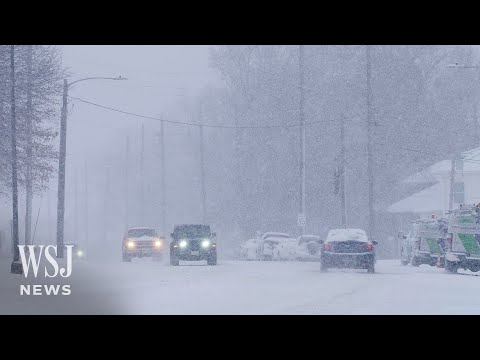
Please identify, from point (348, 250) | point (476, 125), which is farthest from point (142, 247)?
point (476, 125)

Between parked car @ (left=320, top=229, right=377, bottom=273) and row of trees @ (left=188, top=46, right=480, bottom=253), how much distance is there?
39.4 meters

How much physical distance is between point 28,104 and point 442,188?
35322mm

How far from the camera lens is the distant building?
69062 mm

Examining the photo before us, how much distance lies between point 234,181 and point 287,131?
11315mm

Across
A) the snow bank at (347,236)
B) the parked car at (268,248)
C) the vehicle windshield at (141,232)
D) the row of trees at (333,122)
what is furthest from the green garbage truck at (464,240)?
the row of trees at (333,122)

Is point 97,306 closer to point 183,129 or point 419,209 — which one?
point 419,209

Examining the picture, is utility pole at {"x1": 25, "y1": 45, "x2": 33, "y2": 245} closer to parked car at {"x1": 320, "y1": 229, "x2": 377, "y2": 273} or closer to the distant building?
parked car at {"x1": 320, "y1": 229, "x2": 377, "y2": 273}

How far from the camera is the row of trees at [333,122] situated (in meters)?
83.4

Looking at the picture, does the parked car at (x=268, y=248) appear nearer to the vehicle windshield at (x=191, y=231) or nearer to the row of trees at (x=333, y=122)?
the vehicle windshield at (x=191, y=231)

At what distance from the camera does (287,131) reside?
86812 millimetres

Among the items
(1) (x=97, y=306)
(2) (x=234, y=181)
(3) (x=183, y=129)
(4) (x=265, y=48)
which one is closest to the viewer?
(1) (x=97, y=306)

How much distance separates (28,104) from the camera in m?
51.8

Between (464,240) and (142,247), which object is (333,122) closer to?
(142,247)
